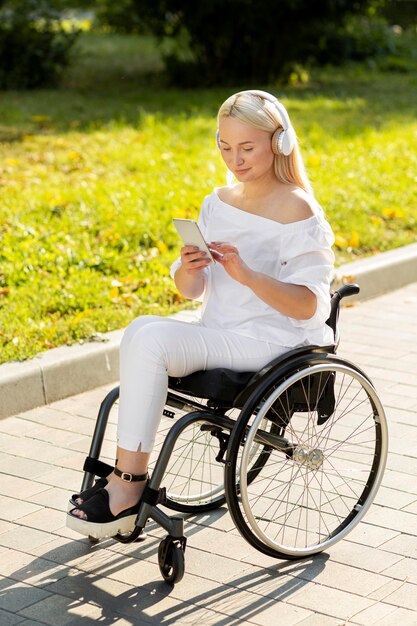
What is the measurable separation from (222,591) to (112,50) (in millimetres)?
14632

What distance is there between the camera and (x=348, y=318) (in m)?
6.51

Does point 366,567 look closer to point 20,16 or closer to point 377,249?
point 377,249

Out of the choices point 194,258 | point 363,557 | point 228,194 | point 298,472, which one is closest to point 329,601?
point 363,557

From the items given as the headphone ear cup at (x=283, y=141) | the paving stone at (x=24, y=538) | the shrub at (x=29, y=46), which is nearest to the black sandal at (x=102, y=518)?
the paving stone at (x=24, y=538)

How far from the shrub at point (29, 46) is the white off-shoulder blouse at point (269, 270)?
9.85 metres

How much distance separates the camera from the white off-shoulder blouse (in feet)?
11.6

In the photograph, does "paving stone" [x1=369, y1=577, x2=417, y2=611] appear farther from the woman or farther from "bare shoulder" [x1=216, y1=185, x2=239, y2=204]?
"bare shoulder" [x1=216, y1=185, x2=239, y2=204]

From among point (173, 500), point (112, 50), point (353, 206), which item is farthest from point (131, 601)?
point (112, 50)

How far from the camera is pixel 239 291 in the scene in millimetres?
3678

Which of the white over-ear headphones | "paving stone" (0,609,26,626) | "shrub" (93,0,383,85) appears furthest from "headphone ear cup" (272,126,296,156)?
"shrub" (93,0,383,85)

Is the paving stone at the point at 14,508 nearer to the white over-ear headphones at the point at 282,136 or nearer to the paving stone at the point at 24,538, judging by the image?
the paving stone at the point at 24,538

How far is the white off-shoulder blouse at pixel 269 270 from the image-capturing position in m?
3.55

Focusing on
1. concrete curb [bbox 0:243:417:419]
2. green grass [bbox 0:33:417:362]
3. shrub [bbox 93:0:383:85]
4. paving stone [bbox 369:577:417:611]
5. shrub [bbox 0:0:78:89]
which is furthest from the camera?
shrub [bbox 0:0:78:89]

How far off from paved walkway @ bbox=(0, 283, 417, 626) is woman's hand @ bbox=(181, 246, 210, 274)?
95 cm
